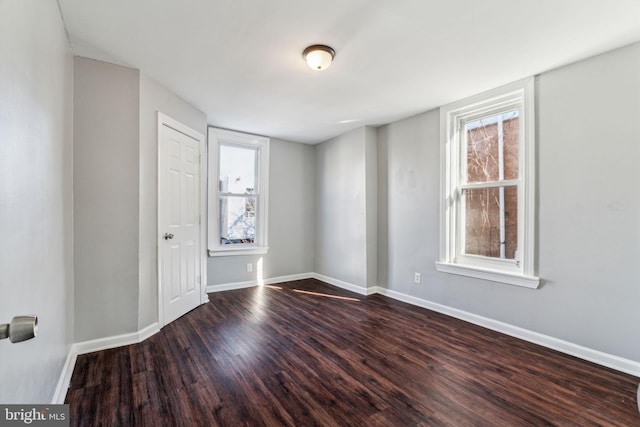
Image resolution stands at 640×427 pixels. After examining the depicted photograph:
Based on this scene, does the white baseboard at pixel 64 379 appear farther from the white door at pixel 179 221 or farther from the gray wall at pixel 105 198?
the white door at pixel 179 221

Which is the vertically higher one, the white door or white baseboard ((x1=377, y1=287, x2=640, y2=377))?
the white door

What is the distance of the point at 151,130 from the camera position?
8.87ft

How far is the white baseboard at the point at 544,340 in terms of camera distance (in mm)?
2129

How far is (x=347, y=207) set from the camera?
14.6 feet

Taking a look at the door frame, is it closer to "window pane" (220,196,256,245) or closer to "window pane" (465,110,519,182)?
"window pane" (220,196,256,245)

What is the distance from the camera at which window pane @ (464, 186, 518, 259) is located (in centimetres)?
287

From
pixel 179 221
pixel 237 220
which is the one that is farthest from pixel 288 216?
pixel 179 221

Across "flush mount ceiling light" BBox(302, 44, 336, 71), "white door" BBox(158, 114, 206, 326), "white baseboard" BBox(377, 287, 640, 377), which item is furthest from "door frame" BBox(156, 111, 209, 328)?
"white baseboard" BBox(377, 287, 640, 377)

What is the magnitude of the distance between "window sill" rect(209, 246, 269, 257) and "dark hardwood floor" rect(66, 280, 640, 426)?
1.30m

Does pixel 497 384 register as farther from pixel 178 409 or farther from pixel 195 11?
pixel 195 11

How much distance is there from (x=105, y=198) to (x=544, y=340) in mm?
3946

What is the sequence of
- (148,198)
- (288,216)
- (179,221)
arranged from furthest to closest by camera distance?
(288,216) < (179,221) < (148,198)

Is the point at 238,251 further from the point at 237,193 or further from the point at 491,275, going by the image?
the point at 491,275

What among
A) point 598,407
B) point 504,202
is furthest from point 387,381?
point 504,202
